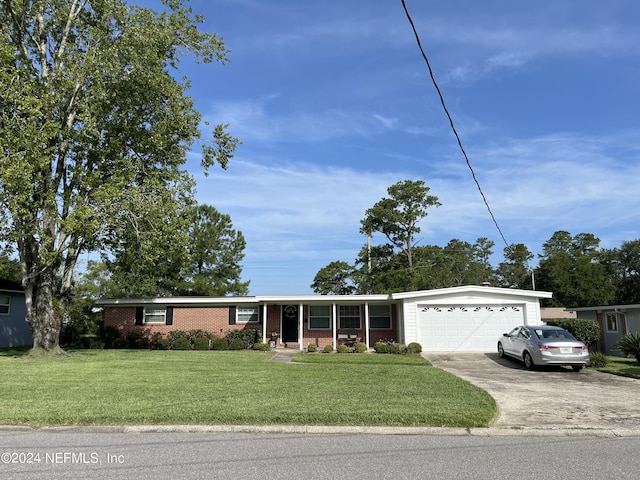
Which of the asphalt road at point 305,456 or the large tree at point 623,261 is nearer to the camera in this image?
the asphalt road at point 305,456

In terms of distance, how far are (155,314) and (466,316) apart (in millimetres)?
16082

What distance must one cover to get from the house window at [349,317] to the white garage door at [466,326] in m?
3.90

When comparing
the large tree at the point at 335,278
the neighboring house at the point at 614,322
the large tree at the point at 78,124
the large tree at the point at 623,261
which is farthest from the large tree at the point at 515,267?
the large tree at the point at 78,124

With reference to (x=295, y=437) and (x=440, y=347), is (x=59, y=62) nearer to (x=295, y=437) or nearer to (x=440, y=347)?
(x=295, y=437)

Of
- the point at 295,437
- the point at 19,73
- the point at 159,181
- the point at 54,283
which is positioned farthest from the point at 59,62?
the point at 295,437

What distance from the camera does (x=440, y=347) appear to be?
22.3 metres

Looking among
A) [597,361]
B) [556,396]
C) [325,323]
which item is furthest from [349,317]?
[556,396]

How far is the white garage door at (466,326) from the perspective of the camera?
22.2 m

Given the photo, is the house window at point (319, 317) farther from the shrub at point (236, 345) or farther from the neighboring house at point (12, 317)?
the neighboring house at point (12, 317)

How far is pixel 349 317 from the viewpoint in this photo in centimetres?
2541

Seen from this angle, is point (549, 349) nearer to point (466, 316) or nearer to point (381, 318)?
point (466, 316)

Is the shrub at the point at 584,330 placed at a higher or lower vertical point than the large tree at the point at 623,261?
lower

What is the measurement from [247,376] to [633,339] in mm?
14783

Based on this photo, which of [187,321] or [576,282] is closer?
[187,321]
